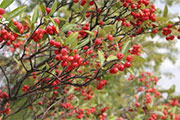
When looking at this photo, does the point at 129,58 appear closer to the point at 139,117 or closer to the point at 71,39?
the point at 71,39

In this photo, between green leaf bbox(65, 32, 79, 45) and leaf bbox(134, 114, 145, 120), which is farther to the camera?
leaf bbox(134, 114, 145, 120)

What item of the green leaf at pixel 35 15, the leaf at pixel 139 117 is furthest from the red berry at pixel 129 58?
the leaf at pixel 139 117

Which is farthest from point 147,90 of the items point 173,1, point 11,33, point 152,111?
point 173,1

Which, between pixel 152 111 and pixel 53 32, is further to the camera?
pixel 152 111

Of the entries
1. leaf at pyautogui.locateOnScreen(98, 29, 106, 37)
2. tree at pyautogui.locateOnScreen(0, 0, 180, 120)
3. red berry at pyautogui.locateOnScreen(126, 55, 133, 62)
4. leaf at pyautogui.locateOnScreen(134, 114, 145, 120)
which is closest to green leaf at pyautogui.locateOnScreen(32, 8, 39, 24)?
tree at pyautogui.locateOnScreen(0, 0, 180, 120)

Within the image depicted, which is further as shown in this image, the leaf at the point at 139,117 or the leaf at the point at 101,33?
the leaf at the point at 139,117

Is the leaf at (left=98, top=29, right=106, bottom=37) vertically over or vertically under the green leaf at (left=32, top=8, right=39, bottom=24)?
under

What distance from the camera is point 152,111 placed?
3.53m

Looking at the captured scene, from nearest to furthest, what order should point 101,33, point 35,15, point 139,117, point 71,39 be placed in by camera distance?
point 71,39 → point 35,15 → point 101,33 → point 139,117

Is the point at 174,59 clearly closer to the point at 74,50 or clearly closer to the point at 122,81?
the point at 122,81

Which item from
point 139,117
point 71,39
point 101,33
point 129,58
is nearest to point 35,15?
point 71,39

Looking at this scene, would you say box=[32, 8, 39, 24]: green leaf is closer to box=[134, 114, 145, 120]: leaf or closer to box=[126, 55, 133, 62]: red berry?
box=[126, 55, 133, 62]: red berry

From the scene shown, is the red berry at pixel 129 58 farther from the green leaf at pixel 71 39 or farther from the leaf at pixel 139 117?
the leaf at pixel 139 117

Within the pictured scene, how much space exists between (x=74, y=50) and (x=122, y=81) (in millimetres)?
6172
